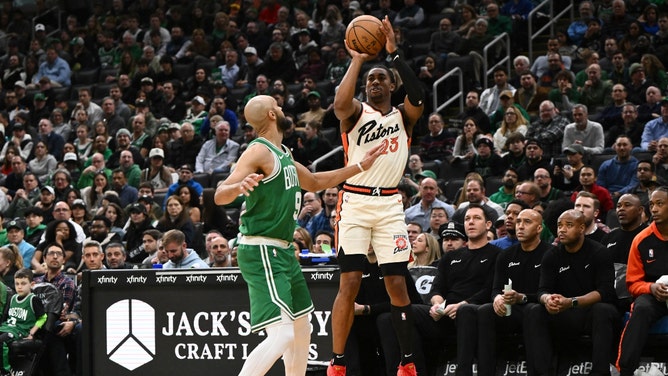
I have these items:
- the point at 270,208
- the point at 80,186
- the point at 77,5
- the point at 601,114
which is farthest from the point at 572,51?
the point at 77,5

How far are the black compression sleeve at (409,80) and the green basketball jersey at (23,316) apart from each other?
5085 millimetres

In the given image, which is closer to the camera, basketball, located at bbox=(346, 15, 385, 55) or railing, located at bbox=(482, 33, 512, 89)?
basketball, located at bbox=(346, 15, 385, 55)

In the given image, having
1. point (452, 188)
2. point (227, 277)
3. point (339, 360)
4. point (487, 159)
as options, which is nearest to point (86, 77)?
point (452, 188)

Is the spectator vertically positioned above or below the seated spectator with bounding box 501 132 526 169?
below

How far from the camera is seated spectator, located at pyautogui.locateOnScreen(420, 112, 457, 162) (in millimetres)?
15844

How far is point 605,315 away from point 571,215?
879mm

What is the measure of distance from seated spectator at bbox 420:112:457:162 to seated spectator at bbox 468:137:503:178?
1.26 meters

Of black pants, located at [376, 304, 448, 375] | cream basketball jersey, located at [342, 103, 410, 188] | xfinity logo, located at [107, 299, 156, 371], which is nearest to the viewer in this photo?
cream basketball jersey, located at [342, 103, 410, 188]

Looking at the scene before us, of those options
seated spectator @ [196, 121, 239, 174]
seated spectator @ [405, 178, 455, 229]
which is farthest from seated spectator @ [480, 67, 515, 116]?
seated spectator @ [196, 121, 239, 174]

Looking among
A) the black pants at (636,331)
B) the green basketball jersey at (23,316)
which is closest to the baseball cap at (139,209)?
the green basketball jersey at (23,316)

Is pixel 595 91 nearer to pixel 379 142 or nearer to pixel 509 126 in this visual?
pixel 509 126

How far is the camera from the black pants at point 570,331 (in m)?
8.45

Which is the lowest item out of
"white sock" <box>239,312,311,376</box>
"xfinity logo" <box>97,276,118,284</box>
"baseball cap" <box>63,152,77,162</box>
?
"white sock" <box>239,312,311,376</box>

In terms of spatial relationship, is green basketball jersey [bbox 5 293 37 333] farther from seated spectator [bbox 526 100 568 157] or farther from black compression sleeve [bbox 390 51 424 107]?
seated spectator [bbox 526 100 568 157]
